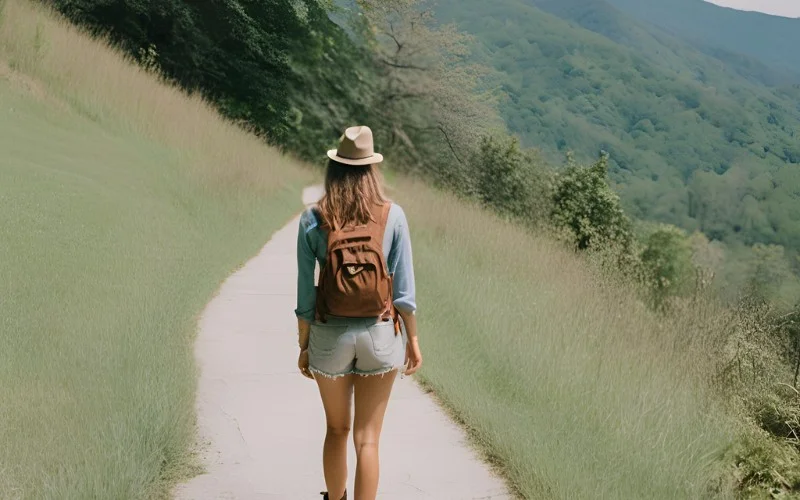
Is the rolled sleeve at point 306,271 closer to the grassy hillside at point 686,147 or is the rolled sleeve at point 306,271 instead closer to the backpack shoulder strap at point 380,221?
the backpack shoulder strap at point 380,221

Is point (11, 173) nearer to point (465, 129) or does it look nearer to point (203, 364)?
point (203, 364)

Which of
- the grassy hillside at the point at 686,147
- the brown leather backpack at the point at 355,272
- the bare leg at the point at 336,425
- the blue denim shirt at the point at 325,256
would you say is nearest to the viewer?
the brown leather backpack at the point at 355,272

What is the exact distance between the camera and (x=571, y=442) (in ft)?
15.8

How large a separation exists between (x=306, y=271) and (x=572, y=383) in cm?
317

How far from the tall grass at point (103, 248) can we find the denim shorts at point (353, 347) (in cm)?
122

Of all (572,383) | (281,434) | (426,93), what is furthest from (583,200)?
(281,434)

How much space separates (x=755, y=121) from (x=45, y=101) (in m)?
193

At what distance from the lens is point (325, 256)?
3309 millimetres

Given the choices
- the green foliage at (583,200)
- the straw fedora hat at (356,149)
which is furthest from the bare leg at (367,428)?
the green foliage at (583,200)

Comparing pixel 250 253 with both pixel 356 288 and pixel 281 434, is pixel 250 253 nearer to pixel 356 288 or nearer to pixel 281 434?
pixel 281 434

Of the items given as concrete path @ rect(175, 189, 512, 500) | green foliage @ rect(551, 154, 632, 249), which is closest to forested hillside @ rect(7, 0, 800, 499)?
concrete path @ rect(175, 189, 512, 500)

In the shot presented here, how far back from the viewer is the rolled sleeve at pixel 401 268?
133 inches

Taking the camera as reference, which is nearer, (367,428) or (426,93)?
Result: (367,428)

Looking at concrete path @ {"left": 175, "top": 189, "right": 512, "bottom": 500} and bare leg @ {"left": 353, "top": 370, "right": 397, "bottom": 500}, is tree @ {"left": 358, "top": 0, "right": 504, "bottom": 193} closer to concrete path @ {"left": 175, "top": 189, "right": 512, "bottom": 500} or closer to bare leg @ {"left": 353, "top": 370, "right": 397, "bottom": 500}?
concrete path @ {"left": 175, "top": 189, "right": 512, "bottom": 500}
